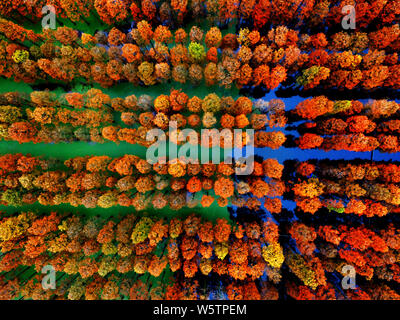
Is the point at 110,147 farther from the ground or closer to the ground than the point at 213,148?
farther from the ground

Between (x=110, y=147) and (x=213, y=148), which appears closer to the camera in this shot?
(x=213, y=148)

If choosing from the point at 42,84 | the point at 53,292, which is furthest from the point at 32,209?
A: the point at 42,84

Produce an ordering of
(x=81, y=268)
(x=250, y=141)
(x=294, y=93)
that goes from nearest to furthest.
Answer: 1. (x=81, y=268)
2. (x=250, y=141)
3. (x=294, y=93)

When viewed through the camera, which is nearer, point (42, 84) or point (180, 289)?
point (180, 289)

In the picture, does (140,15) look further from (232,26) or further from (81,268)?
(81,268)

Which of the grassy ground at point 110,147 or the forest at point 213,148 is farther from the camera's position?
the grassy ground at point 110,147

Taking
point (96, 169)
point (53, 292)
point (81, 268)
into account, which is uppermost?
point (96, 169)

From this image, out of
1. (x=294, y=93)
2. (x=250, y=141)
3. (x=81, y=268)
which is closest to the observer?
(x=81, y=268)

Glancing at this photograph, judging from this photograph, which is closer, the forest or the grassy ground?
the forest

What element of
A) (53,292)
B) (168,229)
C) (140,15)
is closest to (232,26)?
(140,15)

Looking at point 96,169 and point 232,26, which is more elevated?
point 232,26
